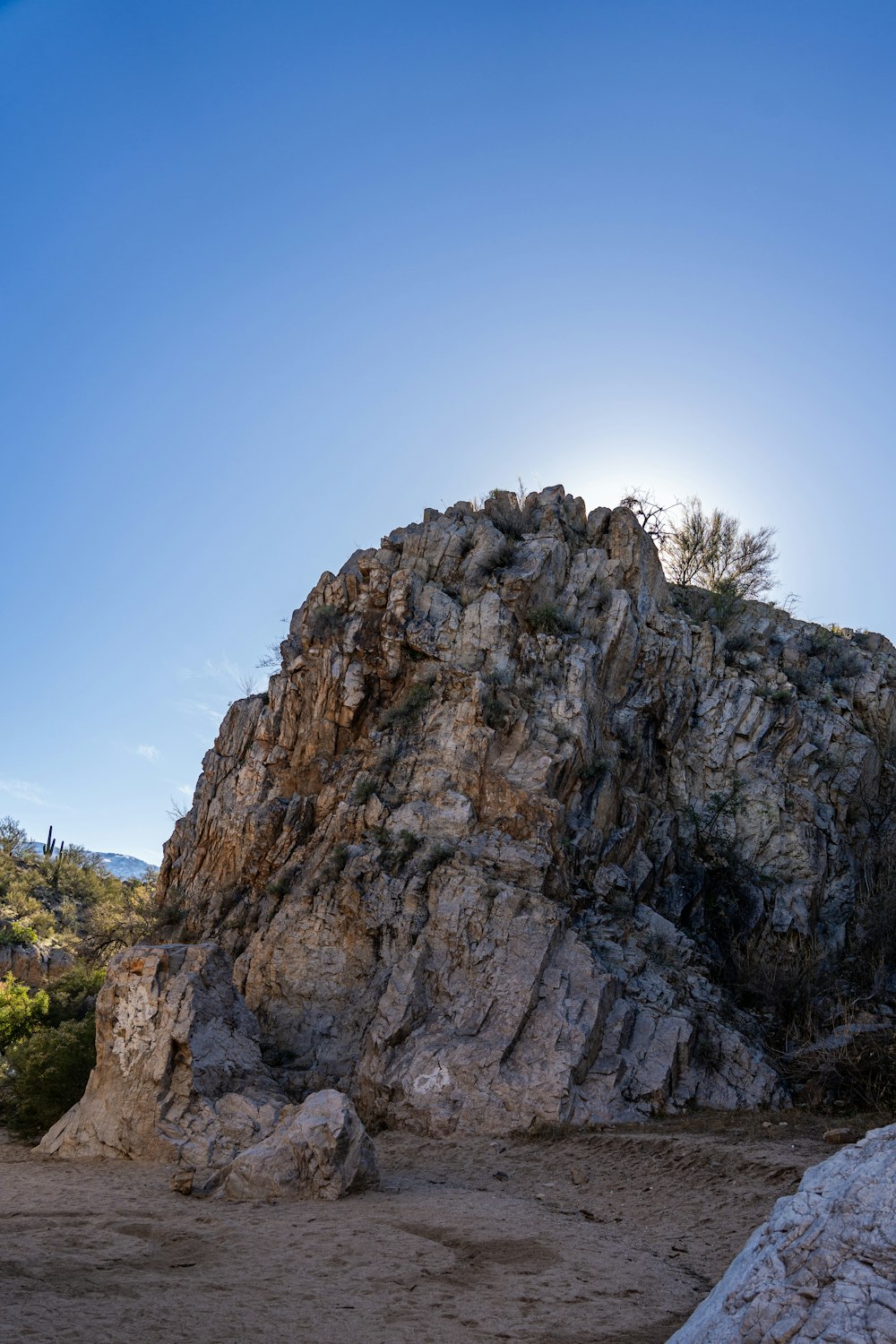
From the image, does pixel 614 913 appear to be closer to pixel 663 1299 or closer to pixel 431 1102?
pixel 431 1102

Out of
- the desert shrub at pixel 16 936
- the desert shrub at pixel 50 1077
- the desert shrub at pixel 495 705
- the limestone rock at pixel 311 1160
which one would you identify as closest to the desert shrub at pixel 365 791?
the desert shrub at pixel 495 705

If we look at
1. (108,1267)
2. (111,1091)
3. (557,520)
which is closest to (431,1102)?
(111,1091)

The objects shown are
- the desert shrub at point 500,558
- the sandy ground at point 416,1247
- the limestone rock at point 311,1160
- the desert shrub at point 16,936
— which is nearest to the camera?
the sandy ground at point 416,1247

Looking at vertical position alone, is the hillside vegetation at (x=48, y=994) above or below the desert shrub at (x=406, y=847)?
below

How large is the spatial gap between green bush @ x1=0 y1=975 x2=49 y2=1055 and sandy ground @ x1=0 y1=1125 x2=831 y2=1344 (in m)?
7.04

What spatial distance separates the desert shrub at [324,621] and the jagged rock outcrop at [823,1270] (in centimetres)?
1744

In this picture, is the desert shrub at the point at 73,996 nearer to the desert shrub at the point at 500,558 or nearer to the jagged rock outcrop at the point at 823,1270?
the desert shrub at the point at 500,558

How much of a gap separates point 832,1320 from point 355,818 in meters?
15.1

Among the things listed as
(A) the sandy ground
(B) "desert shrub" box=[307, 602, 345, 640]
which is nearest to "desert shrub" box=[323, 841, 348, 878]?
(B) "desert shrub" box=[307, 602, 345, 640]

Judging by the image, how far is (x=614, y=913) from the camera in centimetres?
1803

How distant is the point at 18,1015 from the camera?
19.3 m

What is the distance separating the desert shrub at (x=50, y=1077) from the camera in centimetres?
1489

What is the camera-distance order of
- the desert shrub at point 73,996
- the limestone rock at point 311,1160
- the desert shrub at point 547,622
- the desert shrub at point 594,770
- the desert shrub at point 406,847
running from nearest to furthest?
1. the limestone rock at point 311,1160
2. the desert shrub at point 406,847
3. the desert shrub at point 594,770
4. the desert shrub at point 73,996
5. the desert shrub at point 547,622

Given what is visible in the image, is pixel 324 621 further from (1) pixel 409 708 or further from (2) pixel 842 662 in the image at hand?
(2) pixel 842 662
